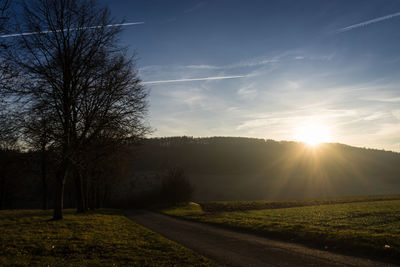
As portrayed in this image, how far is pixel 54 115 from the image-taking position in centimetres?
2197

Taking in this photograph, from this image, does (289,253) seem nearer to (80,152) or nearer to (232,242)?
(232,242)

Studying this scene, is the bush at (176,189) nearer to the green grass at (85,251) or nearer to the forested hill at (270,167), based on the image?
the green grass at (85,251)

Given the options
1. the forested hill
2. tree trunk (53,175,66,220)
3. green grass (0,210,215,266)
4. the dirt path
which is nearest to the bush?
tree trunk (53,175,66,220)

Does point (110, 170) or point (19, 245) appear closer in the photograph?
point (19, 245)

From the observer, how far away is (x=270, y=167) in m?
150

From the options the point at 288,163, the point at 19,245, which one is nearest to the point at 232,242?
the point at 19,245

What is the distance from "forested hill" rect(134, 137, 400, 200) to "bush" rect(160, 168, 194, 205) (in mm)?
45399

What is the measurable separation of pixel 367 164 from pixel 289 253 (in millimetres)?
170249

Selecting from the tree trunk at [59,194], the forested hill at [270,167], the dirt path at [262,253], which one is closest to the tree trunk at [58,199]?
A: the tree trunk at [59,194]

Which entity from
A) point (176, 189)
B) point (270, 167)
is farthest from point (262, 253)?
point (270, 167)

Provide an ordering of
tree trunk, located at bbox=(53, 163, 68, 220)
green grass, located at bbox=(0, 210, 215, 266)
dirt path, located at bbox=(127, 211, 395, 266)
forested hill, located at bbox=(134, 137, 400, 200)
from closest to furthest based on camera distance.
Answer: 1. green grass, located at bbox=(0, 210, 215, 266)
2. dirt path, located at bbox=(127, 211, 395, 266)
3. tree trunk, located at bbox=(53, 163, 68, 220)
4. forested hill, located at bbox=(134, 137, 400, 200)

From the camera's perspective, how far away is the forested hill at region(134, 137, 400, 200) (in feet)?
388

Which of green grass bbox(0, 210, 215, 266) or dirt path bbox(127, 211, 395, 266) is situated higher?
green grass bbox(0, 210, 215, 266)

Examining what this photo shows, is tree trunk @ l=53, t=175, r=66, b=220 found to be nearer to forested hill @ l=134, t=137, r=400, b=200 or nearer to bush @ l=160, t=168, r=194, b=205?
bush @ l=160, t=168, r=194, b=205
